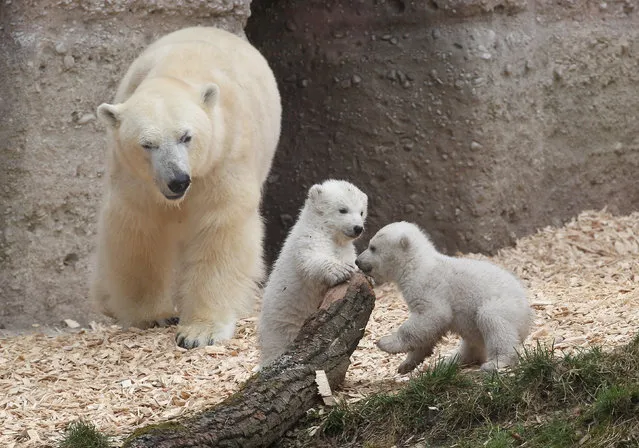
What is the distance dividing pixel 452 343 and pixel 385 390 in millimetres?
1143

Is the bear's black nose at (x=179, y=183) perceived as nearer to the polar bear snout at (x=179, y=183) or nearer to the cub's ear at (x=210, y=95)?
the polar bear snout at (x=179, y=183)

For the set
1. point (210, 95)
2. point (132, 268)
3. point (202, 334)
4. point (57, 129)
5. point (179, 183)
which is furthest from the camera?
point (57, 129)

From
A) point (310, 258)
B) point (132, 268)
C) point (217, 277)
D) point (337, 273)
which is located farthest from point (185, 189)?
point (337, 273)

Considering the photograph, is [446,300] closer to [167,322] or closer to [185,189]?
[185,189]

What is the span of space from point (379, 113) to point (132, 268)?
2.66m

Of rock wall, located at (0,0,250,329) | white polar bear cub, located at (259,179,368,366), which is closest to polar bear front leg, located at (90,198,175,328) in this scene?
rock wall, located at (0,0,250,329)

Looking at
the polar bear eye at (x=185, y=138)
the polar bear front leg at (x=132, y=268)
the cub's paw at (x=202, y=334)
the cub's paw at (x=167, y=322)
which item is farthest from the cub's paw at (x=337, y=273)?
the cub's paw at (x=167, y=322)

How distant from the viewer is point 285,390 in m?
4.00

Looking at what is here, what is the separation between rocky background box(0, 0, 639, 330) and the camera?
7352 millimetres

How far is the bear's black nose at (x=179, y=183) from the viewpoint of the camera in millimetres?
5520

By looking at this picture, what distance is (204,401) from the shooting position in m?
4.71

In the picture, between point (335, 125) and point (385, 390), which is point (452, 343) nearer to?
point (385, 390)

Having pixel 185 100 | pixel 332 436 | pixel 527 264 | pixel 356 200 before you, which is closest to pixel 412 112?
pixel 527 264

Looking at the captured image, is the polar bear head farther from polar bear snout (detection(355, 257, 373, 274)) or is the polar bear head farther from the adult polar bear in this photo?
the adult polar bear
